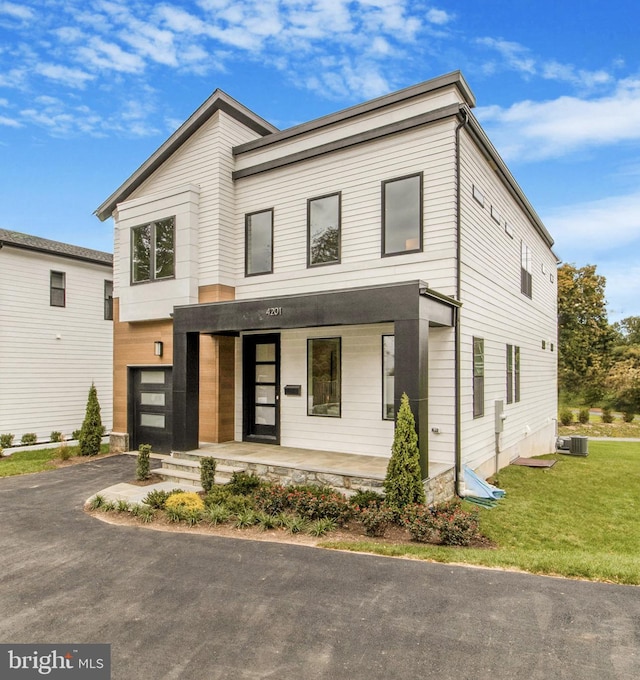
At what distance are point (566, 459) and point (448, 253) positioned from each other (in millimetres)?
10249

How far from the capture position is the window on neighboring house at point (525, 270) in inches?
552

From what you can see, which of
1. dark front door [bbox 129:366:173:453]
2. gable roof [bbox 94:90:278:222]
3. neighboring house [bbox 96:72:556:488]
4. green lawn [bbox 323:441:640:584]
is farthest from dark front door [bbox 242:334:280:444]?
gable roof [bbox 94:90:278:222]

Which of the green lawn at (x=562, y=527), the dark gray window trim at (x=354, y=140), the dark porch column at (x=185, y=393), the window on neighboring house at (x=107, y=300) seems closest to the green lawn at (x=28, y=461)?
the dark porch column at (x=185, y=393)

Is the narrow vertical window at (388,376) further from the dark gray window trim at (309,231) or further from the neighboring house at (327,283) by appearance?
the dark gray window trim at (309,231)

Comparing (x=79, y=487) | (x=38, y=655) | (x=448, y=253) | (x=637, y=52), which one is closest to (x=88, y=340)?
(x=79, y=487)

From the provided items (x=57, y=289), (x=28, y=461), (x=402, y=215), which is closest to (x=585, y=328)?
(x=402, y=215)

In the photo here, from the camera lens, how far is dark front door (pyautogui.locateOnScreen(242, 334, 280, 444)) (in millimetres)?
10797

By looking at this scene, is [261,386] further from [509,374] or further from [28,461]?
[28,461]

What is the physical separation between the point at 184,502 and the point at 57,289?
12.8 m

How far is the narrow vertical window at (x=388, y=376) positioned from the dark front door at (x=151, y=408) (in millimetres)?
5791

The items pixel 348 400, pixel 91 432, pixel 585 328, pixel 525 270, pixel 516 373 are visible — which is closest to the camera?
pixel 348 400

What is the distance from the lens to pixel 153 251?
1205cm

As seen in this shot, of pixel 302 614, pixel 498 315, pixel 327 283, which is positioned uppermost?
pixel 327 283

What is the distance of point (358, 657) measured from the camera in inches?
139
